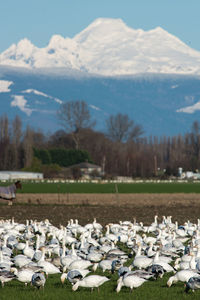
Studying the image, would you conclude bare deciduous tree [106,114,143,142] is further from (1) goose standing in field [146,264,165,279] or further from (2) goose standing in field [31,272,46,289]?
(2) goose standing in field [31,272,46,289]

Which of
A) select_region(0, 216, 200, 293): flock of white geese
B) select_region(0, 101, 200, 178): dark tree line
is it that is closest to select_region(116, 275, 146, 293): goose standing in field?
select_region(0, 216, 200, 293): flock of white geese

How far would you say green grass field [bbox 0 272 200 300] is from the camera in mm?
13188

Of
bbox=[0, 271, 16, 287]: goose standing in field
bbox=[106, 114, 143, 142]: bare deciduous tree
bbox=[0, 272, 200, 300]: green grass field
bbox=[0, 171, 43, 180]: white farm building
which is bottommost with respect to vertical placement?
bbox=[0, 272, 200, 300]: green grass field

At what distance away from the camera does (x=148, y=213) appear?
122 feet

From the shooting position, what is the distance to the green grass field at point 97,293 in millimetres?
13188

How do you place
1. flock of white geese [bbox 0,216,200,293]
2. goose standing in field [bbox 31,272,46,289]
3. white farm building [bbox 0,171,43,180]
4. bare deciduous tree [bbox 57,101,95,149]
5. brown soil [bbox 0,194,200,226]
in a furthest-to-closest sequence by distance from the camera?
bare deciduous tree [bbox 57,101,95,149]
white farm building [bbox 0,171,43,180]
brown soil [bbox 0,194,200,226]
flock of white geese [bbox 0,216,200,293]
goose standing in field [bbox 31,272,46,289]

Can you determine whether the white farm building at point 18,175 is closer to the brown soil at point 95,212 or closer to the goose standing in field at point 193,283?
the brown soil at point 95,212

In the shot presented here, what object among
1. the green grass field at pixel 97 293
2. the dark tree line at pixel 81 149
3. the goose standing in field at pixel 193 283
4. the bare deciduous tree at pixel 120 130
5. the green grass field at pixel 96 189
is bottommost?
the green grass field at pixel 97 293

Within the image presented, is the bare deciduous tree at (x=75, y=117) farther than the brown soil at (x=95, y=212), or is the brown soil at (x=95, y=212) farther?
the bare deciduous tree at (x=75, y=117)

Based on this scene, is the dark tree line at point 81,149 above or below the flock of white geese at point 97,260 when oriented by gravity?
above

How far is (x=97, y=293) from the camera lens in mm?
13633

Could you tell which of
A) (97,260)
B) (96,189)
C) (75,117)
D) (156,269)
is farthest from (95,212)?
(75,117)

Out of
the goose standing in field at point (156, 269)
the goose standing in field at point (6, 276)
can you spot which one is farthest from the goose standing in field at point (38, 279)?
the goose standing in field at point (156, 269)

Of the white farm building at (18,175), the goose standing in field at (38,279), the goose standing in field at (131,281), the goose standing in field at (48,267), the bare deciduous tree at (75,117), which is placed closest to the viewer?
the goose standing in field at (131,281)
